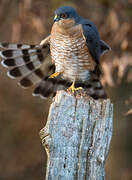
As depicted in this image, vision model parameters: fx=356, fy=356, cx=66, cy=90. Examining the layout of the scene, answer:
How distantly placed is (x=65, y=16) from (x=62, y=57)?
51 cm

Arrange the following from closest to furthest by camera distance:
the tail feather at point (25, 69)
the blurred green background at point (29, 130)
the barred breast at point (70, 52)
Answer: the barred breast at point (70, 52), the tail feather at point (25, 69), the blurred green background at point (29, 130)

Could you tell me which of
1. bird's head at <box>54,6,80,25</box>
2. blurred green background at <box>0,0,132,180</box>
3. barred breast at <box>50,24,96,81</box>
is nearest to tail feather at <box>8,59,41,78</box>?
barred breast at <box>50,24,96,81</box>

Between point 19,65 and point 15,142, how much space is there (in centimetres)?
281

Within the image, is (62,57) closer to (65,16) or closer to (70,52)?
(70,52)

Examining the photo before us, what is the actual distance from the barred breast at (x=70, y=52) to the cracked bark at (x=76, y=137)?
149 centimetres

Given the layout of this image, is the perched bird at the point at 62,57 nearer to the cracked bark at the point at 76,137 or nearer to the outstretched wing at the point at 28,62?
the outstretched wing at the point at 28,62

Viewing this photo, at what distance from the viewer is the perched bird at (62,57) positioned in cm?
441

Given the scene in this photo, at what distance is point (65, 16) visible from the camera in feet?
14.4

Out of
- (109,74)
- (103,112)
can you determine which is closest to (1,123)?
(109,74)

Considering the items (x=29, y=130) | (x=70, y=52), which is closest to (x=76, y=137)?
(x=70, y=52)

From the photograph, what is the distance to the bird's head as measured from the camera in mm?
4309

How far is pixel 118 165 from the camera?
726 cm

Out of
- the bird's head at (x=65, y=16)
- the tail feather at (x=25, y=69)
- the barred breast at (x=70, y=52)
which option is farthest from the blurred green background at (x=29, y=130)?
the bird's head at (x=65, y=16)

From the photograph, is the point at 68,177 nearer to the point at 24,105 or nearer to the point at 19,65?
the point at 19,65
